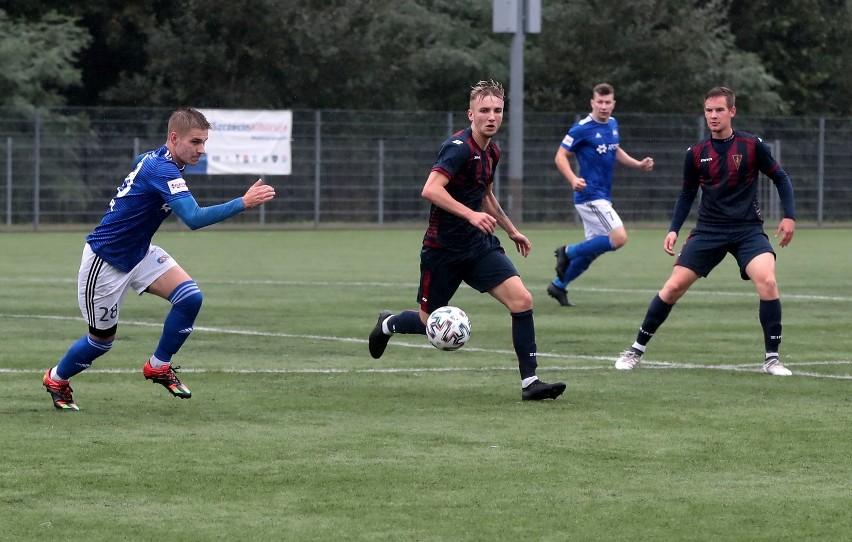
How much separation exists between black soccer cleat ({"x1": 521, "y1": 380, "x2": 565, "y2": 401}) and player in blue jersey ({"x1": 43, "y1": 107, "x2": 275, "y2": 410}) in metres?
1.92

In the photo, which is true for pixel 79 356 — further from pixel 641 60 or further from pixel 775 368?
pixel 641 60

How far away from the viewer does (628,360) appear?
1079cm

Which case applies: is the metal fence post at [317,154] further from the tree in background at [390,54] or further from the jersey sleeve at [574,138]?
the jersey sleeve at [574,138]

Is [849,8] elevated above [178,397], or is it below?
above

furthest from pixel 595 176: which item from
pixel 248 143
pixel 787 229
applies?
pixel 248 143

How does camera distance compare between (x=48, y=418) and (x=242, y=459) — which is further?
(x=48, y=418)

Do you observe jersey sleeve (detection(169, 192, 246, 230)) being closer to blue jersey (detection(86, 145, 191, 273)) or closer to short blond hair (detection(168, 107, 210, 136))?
blue jersey (detection(86, 145, 191, 273))

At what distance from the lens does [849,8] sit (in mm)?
50875

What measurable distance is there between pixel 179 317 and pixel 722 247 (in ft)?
12.7

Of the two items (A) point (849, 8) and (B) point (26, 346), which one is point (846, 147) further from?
(B) point (26, 346)

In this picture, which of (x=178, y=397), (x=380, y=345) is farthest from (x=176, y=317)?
(x=380, y=345)

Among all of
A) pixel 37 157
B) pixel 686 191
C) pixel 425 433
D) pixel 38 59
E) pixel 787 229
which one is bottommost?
pixel 425 433

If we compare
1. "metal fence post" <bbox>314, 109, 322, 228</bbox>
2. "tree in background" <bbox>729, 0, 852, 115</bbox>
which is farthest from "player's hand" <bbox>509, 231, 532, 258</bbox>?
"tree in background" <bbox>729, 0, 852, 115</bbox>

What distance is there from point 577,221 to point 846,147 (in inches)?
261
